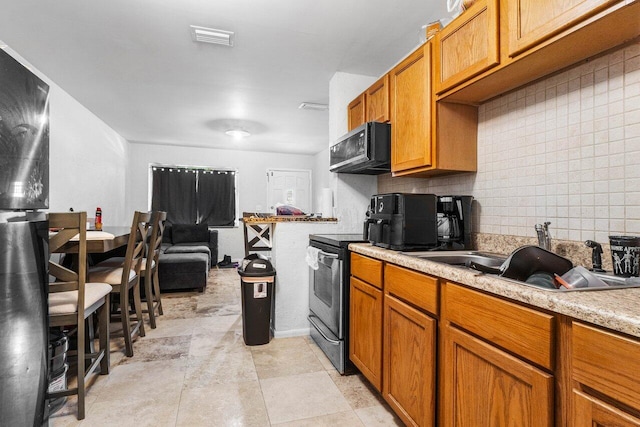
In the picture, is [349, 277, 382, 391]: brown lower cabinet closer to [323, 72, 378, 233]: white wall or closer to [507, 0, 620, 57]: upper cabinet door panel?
[323, 72, 378, 233]: white wall

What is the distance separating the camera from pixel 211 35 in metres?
2.47

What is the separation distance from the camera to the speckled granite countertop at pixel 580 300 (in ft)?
2.37

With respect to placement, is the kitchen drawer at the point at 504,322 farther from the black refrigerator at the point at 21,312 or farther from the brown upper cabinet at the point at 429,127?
the black refrigerator at the point at 21,312

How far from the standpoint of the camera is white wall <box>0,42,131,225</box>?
3.41 metres

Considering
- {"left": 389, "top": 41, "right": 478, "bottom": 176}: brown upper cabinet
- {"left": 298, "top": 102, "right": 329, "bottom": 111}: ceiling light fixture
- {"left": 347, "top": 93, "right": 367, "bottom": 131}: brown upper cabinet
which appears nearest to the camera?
{"left": 389, "top": 41, "right": 478, "bottom": 176}: brown upper cabinet

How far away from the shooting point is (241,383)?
210 cm

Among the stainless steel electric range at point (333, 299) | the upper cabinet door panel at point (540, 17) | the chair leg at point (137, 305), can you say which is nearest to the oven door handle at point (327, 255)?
the stainless steel electric range at point (333, 299)

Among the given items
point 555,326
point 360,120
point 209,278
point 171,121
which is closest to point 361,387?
point 555,326

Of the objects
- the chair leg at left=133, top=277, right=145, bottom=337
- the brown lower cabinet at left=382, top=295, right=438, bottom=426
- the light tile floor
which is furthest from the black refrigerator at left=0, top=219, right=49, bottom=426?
the brown lower cabinet at left=382, top=295, right=438, bottom=426

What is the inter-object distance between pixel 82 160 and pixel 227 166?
312 cm

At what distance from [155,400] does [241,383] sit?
495 mm

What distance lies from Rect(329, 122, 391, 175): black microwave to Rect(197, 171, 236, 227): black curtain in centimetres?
484

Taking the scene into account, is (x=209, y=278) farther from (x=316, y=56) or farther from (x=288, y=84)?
(x=316, y=56)

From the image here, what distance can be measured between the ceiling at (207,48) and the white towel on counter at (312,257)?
165cm
